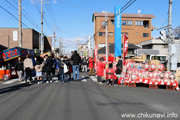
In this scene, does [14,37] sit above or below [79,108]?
above

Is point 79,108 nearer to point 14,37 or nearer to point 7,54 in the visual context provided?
point 7,54

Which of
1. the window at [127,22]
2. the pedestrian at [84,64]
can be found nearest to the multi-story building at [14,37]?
the pedestrian at [84,64]

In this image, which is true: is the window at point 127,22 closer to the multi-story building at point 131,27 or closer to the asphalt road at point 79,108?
the multi-story building at point 131,27

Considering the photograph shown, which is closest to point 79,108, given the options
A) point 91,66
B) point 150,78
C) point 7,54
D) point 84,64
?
point 150,78

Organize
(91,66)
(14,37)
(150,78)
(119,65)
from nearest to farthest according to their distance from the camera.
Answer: (150,78) < (119,65) < (91,66) < (14,37)

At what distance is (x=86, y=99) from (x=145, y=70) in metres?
5.14

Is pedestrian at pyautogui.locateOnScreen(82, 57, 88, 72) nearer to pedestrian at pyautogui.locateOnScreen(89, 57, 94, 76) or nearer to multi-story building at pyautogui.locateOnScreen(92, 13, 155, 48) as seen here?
pedestrian at pyautogui.locateOnScreen(89, 57, 94, 76)

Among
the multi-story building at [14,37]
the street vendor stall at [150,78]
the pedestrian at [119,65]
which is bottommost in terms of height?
the street vendor stall at [150,78]

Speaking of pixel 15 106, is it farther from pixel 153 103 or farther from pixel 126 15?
pixel 126 15

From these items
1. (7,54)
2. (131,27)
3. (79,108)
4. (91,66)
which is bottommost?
(79,108)

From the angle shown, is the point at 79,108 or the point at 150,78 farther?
the point at 150,78

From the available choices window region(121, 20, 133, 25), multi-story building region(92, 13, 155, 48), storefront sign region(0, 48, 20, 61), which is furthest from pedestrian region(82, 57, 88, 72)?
window region(121, 20, 133, 25)

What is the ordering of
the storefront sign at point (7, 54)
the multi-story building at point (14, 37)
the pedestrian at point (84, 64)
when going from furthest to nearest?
the multi-story building at point (14, 37) < the pedestrian at point (84, 64) < the storefront sign at point (7, 54)

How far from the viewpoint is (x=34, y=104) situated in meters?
Result: 5.88
